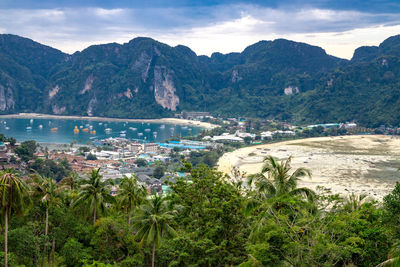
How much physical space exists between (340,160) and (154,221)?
59612 millimetres

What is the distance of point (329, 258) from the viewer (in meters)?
8.75

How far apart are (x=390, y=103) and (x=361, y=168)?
82.9 m

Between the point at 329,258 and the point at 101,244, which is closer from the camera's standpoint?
the point at 329,258

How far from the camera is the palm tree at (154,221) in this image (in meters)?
12.6

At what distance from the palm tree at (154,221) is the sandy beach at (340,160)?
78.7 feet

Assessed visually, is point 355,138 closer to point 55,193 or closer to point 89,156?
point 89,156

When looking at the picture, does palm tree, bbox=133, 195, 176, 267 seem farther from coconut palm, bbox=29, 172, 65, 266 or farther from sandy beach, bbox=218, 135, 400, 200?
sandy beach, bbox=218, 135, 400, 200

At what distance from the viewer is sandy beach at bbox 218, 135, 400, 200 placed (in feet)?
Result: 157

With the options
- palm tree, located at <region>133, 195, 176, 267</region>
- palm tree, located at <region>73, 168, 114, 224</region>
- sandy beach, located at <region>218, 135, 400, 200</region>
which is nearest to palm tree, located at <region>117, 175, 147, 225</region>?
palm tree, located at <region>73, 168, 114, 224</region>

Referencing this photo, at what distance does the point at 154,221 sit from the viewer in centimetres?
1263

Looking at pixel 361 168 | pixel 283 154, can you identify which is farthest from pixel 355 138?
pixel 361 168

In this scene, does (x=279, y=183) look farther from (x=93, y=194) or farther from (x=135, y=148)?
(x=135, y=148)

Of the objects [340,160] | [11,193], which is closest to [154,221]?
[11,193]

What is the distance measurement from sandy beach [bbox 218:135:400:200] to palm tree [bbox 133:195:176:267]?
2399 centimetres
